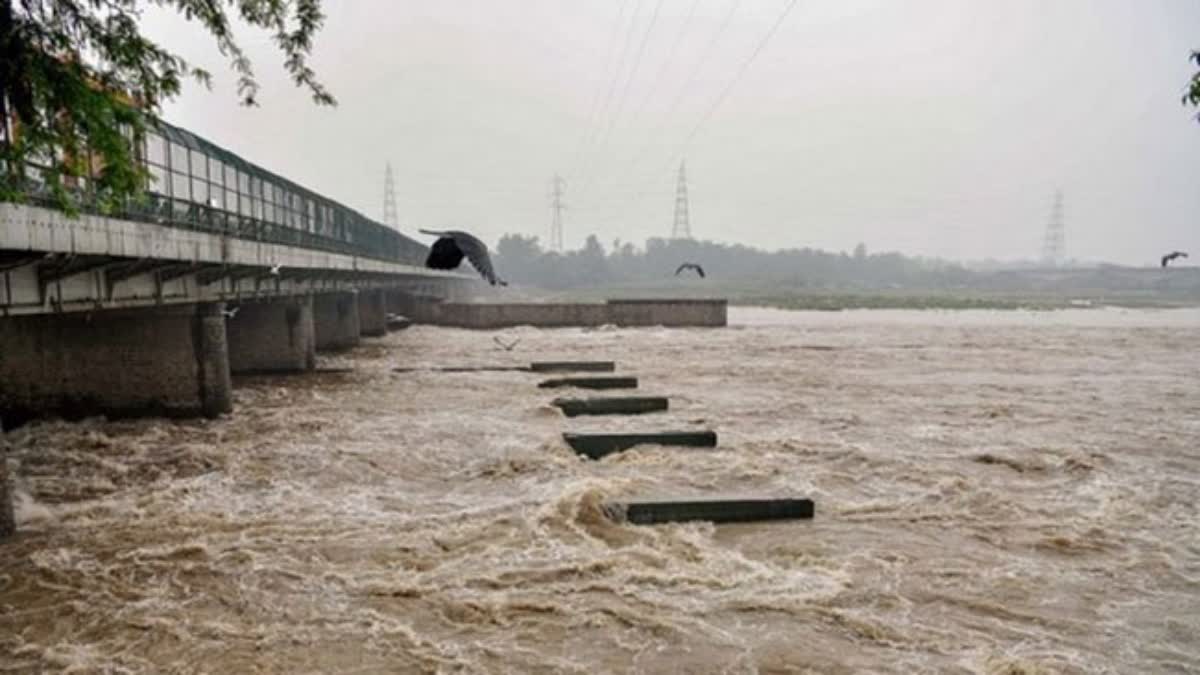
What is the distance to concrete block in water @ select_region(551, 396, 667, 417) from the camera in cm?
2500

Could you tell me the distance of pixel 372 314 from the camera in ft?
193

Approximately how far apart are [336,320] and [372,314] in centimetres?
976

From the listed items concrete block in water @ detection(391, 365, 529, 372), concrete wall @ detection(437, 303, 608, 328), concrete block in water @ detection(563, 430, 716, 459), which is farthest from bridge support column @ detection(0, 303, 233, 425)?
concrete wall @ detection(437, 303, 608, 328)

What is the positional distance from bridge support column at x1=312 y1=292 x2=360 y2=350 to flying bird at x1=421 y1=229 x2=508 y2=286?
123ft

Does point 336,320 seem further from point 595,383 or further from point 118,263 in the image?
point 118,263

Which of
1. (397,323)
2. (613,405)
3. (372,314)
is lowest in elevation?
(613,405)

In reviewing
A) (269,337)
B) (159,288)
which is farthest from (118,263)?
(269,337)

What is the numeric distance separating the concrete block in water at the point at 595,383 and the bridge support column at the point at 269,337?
1206 centimetres

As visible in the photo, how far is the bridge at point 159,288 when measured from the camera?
14.7m

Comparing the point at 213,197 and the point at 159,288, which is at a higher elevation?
the point at 213,197

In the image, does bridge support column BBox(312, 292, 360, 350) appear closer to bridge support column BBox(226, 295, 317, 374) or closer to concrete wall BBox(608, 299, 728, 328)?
bridge support column BBox(226, 295, 317, 374)

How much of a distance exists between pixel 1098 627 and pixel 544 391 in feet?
71.2

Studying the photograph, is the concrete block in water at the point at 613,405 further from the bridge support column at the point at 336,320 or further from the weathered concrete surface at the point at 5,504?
the bridge support column at the point at 336,320

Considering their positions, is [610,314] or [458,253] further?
[610,314]
